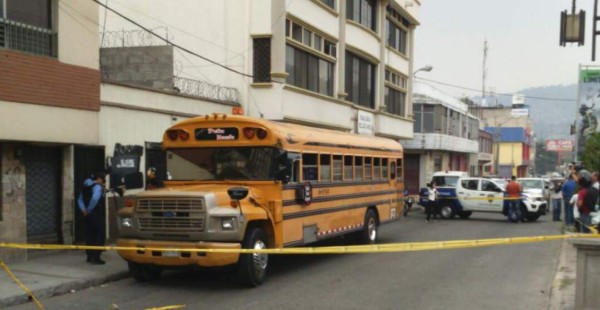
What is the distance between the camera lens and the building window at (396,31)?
30.7m

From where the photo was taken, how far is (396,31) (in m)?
32.1

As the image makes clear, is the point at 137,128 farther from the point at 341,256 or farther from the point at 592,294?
the point at 592,294

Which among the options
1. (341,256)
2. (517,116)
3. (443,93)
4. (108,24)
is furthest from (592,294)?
(517,116)

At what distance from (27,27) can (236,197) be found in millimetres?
5533

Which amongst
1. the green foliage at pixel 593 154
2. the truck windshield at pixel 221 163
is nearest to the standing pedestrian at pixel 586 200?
the truck windshield at pixel 221 163

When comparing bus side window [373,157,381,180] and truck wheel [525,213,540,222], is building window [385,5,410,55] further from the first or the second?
bus side window [373,157,381,180]

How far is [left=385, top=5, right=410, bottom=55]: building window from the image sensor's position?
30.7m

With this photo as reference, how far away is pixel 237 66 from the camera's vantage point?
19109 mm

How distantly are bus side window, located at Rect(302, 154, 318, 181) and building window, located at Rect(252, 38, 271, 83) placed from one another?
749 cm

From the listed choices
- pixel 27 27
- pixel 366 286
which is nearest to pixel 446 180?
pixel 366 286

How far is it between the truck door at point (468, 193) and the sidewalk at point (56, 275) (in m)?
15.4

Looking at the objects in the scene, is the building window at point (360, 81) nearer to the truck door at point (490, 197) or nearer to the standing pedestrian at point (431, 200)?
the standing pedestrian at point (431, 200)

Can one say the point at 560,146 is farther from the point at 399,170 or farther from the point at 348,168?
the point at 348,168

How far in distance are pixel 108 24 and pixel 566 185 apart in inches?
608
